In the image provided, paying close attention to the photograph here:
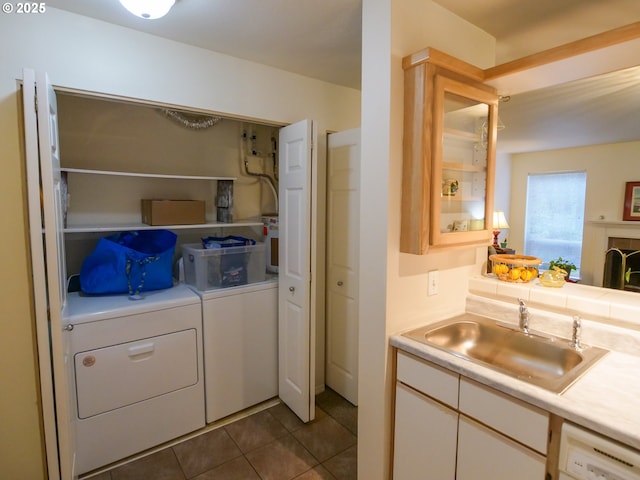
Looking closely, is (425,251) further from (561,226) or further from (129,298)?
(561,226)

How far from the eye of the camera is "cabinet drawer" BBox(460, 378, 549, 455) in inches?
43.3

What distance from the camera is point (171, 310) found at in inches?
82.7

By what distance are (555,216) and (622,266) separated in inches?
44.8

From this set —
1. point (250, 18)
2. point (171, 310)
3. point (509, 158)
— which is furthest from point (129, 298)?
point (509, 158)

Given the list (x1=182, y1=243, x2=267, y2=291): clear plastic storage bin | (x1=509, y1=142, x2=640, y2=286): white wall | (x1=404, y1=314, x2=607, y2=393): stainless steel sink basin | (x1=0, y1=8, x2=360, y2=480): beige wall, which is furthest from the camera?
(x1=182, y1=243, x2=267, y2=291): clear plastic storage bin

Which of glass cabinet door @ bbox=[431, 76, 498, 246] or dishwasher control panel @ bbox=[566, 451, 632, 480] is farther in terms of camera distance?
glass cabinet door @ bbox=[431, 76, 498, 246]

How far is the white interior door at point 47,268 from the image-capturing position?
1.32m

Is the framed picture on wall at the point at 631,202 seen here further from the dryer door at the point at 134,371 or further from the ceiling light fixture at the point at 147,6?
the dryer door at the point at 134,371

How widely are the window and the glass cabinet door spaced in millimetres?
1021

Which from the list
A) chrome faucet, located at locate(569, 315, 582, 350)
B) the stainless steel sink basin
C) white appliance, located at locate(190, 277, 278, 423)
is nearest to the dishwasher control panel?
the stainless steel sink basin

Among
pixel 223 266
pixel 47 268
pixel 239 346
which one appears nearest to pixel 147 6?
pixel 47 268

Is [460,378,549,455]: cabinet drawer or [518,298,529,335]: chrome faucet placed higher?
[518,298,529,335]: chrome faucet

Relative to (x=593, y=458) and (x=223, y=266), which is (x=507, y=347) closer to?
(x=593, y=458)

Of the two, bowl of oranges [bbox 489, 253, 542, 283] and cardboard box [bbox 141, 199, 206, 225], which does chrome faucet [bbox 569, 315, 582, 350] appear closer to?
bowl of oranges [bbox 489, 253, 542, 283]
